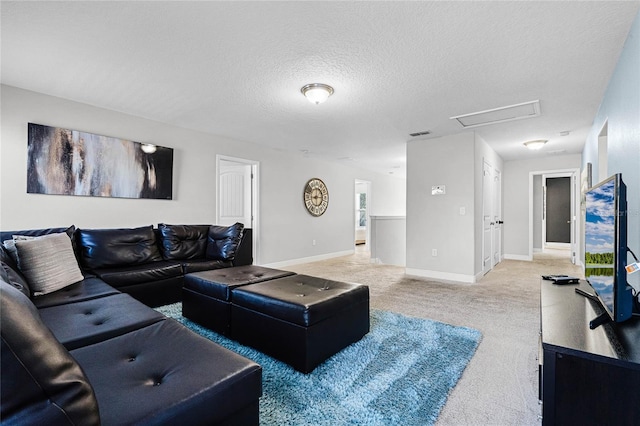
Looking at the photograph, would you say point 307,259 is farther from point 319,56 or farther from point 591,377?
point 591,377

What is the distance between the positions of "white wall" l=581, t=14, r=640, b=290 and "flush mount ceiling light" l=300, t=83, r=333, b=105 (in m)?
2.18


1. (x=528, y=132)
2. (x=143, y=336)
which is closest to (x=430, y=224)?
(x=528, y=132)

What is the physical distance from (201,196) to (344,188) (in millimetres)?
3777

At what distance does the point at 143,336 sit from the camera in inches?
54.4

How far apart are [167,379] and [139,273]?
7.49 ft

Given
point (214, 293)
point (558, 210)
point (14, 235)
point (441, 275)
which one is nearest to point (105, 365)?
point (214, 293)

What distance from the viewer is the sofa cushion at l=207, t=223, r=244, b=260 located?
3.75m

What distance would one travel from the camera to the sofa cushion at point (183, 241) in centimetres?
363

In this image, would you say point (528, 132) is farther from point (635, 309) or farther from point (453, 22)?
point (635, 309)

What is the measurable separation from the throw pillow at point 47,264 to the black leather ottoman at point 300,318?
133cm

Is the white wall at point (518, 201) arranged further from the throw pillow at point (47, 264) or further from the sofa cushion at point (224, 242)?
the throw pillow at point (47, 264)

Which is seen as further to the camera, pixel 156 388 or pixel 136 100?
pixel 136 100

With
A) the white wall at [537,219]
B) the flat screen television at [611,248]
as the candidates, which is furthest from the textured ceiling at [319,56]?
the white wall at [537,219]

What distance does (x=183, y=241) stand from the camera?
3787 mm
